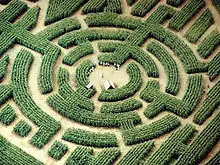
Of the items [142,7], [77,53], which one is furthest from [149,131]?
[142,7]

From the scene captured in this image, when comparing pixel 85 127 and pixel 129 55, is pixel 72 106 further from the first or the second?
pixel 129 55

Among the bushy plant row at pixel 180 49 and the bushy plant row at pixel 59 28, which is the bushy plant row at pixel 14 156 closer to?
the bushy plant row at pixel 59 28

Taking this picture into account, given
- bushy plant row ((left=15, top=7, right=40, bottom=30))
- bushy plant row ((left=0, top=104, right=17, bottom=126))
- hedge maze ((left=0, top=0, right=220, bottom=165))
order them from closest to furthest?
hedge maze ((left=0, top=0, right=220, bottom=165)), bushy plant row ((left=0, top=104, right=17, bottom=126)), bushy plant row ((left=15, top=7, right=40, bottom=30))

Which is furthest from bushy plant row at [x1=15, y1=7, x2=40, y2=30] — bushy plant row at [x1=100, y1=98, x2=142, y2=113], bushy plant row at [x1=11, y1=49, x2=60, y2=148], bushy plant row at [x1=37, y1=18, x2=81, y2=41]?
bushy plant row at [x1=100, y1=98, x2=142, y2=113]

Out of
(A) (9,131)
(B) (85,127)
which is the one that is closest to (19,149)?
(A) (9,131)

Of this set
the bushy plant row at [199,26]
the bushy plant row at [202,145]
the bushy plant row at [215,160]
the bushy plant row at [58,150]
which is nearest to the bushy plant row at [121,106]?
the bushy plant row at [58,150]

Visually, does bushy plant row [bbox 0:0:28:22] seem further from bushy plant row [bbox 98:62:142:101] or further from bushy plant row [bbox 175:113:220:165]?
bushy plant row [bbox 175:113:220:165]
